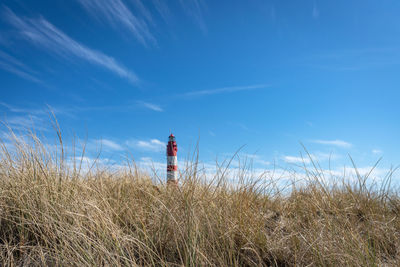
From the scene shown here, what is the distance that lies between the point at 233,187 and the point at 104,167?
8.77ft

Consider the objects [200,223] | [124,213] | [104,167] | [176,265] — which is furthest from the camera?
[104,167]

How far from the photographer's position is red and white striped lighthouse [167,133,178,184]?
20.6 ft

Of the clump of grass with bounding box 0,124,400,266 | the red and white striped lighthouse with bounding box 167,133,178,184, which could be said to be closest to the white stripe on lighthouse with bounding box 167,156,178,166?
the red and white striped lighthouse with bounding box 167,133,178,184

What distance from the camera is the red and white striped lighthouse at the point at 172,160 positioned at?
6.26 meters

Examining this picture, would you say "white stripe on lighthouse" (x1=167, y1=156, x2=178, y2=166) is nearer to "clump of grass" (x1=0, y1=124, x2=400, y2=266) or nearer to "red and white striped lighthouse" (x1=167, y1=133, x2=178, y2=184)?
"red and white striped lighthouse" (x1=167, y1=133, x2=178, y2=184)

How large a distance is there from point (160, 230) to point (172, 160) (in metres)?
3.76

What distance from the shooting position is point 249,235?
2844mm

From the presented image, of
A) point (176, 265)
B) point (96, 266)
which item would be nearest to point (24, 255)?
point (96, 266)

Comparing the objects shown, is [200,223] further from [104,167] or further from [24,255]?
[104,167]

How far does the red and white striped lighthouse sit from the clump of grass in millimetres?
2095

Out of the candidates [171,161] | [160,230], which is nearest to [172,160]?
[171,161]

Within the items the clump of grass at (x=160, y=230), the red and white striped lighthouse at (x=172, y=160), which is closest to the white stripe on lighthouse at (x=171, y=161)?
the red and white striped lighthouse at (x=172, y=160)

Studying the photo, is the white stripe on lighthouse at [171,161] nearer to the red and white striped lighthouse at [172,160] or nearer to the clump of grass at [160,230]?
the red and white striped lighthouse at [172,160]

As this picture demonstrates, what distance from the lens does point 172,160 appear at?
6.54m
